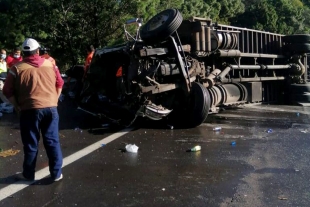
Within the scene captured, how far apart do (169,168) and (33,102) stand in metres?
1.92

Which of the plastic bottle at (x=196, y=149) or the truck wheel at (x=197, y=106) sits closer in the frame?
the plastic bottle at (x=196, y=149)

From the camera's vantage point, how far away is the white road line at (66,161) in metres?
4.96

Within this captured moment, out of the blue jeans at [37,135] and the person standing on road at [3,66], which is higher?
the person standing on road at [3,66]

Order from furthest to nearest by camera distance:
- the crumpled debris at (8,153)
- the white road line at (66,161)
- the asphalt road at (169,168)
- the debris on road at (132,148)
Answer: the debris on road at (132,148) → the crumpled debris at (8,153) → the white road line at (66,161) → the asphalt road at (169,168)

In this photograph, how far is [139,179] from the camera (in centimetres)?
548

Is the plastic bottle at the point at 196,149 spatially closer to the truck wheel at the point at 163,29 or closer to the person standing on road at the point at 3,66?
the truck wheel at the point at 163,29

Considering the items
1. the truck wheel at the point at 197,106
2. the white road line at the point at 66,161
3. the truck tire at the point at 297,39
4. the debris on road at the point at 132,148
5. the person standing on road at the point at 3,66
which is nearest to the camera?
the white road line at the point at 66,161

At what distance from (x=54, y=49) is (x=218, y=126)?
10200mm

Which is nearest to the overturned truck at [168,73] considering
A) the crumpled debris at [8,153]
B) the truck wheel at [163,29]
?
the truck wheel at [163,29]

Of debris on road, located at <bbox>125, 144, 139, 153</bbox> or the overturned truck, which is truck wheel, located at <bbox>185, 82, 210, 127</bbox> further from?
debris on road, located at <bbox>125, 144, 139, 153</bbox>

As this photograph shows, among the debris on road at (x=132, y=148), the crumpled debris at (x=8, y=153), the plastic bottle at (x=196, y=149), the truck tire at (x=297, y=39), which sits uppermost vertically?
the truck tire at (x=297, y=39)

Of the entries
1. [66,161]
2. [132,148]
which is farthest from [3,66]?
[66,161]

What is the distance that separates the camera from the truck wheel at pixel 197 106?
28.8ft

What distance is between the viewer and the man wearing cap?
516 cm
